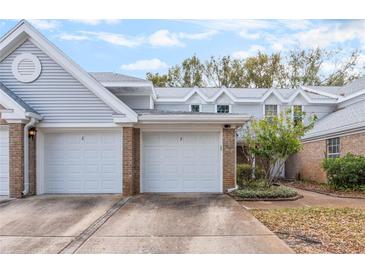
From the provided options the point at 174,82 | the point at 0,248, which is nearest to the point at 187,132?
the point at 0,248

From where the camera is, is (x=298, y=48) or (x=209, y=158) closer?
(x=209, y=158)

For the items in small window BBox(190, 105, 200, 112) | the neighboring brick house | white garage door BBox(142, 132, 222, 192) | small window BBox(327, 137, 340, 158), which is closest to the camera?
white garage door BBox(142, 132, 222, 192)

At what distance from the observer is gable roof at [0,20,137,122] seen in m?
9.93

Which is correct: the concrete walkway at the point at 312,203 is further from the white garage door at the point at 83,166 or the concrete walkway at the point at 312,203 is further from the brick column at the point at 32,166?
the brick column at the point at 32,166

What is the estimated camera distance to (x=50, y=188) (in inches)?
413

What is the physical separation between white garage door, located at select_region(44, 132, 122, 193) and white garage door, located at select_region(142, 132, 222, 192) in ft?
3.48

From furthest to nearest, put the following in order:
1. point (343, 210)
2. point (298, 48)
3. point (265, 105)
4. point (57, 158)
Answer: point (298, 48) → point (265, 105) → point (57, 158) → point (343, 210)

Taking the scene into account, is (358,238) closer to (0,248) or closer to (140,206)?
(140,206)

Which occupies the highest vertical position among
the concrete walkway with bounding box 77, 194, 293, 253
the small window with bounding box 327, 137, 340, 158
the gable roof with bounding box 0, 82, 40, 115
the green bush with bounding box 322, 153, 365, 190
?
the gable roof with bounding box 0, 82, 40, 115

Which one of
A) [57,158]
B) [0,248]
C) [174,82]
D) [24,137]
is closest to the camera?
[0,248]

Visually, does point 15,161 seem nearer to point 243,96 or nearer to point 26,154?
point 26,154

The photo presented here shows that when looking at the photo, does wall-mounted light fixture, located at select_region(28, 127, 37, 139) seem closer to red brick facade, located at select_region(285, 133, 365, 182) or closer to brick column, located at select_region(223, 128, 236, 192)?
brick column, located at select_region(223, 128, 236, 192)

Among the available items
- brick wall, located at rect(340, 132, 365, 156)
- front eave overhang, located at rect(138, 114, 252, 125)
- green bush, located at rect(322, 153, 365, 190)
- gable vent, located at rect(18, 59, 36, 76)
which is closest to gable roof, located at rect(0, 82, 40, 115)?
gable vent, located at rect(18, 59, 36, 76)

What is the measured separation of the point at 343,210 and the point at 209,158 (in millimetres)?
4514
